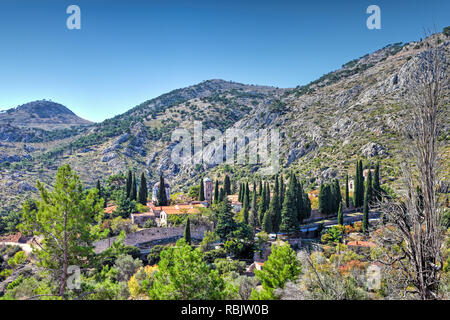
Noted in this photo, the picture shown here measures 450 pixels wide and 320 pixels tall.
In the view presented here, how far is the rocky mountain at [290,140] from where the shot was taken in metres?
63.9

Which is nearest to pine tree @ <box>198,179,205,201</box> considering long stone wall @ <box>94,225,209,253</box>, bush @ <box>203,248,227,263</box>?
long stone wall @ <box>94,225,209,253</box>

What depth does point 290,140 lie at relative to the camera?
276 ft

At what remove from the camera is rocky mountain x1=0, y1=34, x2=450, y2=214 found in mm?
63938

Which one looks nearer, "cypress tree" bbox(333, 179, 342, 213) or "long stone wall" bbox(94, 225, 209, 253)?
"long stone wall" bbox(94, 225, 209, 253)

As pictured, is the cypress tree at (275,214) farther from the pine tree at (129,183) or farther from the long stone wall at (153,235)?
the pine tree at (129,183)

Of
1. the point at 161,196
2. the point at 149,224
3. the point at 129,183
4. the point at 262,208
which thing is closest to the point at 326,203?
the point at 262,208

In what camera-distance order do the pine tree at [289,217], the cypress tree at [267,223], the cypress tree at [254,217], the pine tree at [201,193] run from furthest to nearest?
the pine tree at [201,193], the cypress tree at [254,217], the cypress tree at [267,223], the pine tree at [289,217]

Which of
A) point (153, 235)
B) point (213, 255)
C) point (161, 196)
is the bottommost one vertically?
point (213, 255)

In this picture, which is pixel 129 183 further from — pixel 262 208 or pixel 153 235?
pixel 262 208

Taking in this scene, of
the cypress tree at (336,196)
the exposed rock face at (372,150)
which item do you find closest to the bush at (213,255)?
the cypress tree at (336,196)

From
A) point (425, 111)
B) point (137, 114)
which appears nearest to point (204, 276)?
point (425, 111)

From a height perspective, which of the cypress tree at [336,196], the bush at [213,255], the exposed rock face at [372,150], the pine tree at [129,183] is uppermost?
the exposed rock face at [372,150]

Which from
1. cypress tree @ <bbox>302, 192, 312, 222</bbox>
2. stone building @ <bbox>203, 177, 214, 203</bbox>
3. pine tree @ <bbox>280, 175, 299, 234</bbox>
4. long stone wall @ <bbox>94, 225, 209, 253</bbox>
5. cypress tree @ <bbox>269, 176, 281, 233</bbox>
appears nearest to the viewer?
long stone wall @ <bbox>94, 225, 209, 253</bbox>

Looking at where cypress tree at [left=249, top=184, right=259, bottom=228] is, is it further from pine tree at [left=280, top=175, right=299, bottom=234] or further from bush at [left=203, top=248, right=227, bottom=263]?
bush at [left=203, top=248, right=227, bottom=263]
